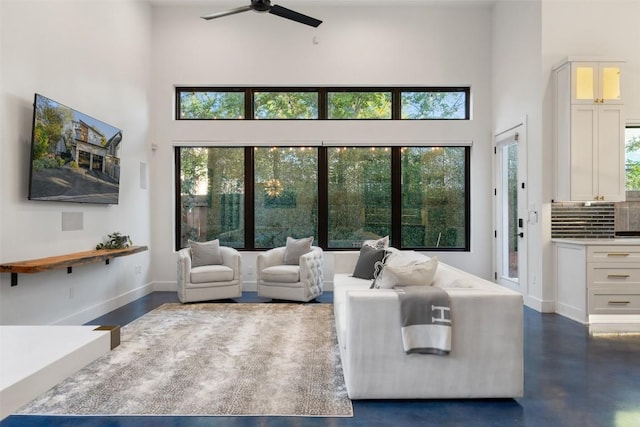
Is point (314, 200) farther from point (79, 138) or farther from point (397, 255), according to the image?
point (79, 138)

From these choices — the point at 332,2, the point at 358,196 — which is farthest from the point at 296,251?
the point at 332,2

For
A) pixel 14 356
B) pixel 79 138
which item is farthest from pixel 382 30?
pixel 14 356

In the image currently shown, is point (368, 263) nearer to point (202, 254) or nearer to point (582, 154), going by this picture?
point (202, 254)

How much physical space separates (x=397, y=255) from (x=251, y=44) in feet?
14.2

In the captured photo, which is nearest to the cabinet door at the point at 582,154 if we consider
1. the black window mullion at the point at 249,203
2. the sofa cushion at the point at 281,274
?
the sofa cushion at the point at 281,274

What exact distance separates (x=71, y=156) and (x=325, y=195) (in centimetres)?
360

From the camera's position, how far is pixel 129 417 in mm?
2436

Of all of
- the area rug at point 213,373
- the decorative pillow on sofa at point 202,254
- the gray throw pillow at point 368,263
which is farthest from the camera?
the decorative pillow on sofa at point 202,254

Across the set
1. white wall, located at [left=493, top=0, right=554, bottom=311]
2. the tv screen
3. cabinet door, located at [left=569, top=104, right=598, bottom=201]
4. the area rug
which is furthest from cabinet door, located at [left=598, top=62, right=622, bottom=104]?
the tv screen

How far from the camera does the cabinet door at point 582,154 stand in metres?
4.70

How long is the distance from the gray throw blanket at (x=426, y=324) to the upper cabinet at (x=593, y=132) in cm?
309

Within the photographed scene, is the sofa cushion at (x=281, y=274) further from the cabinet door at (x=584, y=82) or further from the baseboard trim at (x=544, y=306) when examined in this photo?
the cabinet door at (x=584, y=82)

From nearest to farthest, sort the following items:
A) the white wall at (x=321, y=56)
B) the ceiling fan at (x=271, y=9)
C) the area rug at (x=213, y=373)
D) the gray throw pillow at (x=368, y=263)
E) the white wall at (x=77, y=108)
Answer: the area rug at (x=213, y=373), the white wall at (x=77, y=108), the ceiling fan at (x=271, y=9), the gray throw pillow at (x=368, y=263), the white wall at (x=321, y=56)

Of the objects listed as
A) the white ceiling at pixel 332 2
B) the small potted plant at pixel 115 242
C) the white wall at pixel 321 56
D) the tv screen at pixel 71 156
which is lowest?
the small potted plant at pixel 115 242
